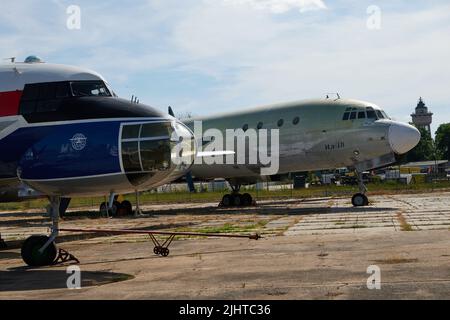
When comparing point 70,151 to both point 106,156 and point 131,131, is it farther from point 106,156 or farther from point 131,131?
point 131,131

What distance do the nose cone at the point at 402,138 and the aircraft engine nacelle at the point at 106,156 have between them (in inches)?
730

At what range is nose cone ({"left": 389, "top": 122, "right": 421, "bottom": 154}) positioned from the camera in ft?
94.0

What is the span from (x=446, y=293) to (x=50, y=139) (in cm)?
755

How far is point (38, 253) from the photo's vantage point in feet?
42.5

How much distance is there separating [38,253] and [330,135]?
20.0m

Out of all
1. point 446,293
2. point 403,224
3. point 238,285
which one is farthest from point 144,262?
point 403,224

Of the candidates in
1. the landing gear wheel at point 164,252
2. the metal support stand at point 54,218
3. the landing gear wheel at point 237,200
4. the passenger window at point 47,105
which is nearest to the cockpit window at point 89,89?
the passenger window at point 47,105

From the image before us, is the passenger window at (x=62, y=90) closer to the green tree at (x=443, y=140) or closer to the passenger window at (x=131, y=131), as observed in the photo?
the passenger window at (x=131, y=131)

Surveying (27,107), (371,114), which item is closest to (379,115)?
(371,114)

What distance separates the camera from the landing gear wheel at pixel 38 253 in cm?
1298

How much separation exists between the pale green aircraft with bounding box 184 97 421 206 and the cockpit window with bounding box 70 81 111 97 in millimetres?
18226

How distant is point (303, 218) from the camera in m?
23.2
